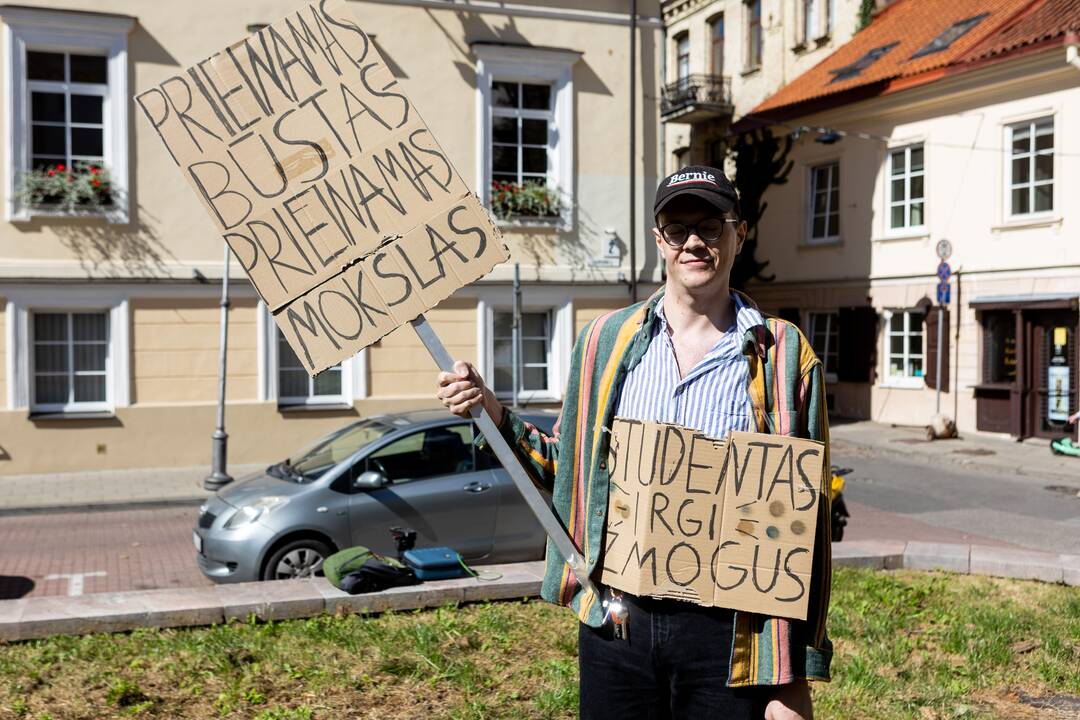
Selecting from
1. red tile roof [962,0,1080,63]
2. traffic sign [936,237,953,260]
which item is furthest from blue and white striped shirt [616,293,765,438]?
red tile roof [962,0,1080,63]

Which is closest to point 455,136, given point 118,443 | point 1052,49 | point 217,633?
point 118,443

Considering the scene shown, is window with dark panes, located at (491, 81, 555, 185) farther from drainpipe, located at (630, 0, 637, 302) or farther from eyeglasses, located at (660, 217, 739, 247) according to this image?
eyeglasses, located at (660, 217, 739, 247)

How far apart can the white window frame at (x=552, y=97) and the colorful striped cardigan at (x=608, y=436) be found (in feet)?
48.6

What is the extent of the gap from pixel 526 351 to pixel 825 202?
33.9 ft

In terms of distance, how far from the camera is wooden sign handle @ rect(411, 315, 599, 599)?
288cm

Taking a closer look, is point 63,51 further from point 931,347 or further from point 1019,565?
point 931,347

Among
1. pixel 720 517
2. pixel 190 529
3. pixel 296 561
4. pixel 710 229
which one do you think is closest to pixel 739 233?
pixel 710 229

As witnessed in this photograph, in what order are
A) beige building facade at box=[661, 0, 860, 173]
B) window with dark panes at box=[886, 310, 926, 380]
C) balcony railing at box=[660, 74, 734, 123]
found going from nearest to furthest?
1. window with dark panes at box=[886, 310, 926, 380]
2. beige building facade at box=[661, 0, 860, 173]
3. balcony railing at box=[660, 74, 734, 123]

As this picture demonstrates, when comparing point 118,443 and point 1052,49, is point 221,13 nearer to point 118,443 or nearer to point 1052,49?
point 118,443

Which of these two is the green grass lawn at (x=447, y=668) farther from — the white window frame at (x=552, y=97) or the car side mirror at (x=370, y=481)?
the white window frame at (x=552, y=97)

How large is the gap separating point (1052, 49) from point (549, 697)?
59.9ft

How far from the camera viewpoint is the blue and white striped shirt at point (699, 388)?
277 cm

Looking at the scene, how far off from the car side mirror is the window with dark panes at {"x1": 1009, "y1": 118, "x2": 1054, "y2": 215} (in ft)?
52.1

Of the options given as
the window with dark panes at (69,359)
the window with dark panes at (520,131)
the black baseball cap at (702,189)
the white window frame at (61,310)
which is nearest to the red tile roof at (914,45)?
the window with dark panes at (520,131)
